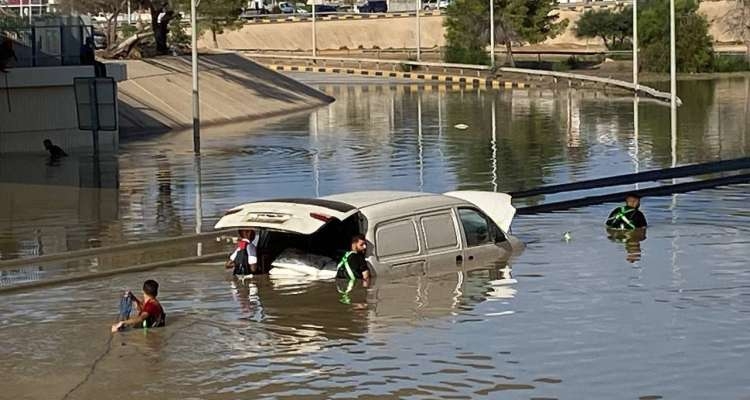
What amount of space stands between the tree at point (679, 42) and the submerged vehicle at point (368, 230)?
7431cm

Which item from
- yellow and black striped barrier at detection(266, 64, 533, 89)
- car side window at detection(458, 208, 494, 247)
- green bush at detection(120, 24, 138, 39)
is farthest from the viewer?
yellow and black striped barrier at detection(266, 64, 533, 89)

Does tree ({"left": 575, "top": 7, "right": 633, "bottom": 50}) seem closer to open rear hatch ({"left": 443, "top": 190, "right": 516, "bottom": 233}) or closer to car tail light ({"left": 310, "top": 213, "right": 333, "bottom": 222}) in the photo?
Answer: open rear hatch ({"left": 443, "top": 190, "right": 516, "bottom": 233})

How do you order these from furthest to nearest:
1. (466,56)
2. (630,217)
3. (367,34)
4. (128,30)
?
(367,34)
(466,56)
(128,30)
(630,217)

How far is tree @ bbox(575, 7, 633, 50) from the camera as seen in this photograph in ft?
376

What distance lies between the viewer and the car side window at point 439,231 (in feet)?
64.6

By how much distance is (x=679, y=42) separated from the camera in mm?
93875

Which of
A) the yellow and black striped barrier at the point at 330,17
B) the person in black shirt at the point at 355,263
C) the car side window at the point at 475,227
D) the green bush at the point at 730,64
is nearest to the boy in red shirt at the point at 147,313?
the person in black shirt at the point at 355,263

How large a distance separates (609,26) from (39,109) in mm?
78419

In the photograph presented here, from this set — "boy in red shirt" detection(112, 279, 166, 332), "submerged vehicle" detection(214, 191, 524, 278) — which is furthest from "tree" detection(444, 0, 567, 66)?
"boy in red shirt" detection(112, 279, 166, 332)

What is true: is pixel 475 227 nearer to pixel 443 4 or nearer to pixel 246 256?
pixel 246 256

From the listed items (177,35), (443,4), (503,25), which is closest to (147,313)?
(177,35)

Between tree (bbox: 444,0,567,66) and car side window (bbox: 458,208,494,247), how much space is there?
78.6 metres

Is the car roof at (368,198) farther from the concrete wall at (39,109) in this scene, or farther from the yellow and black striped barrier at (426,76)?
the yellow and black striped barrier at (426,76)

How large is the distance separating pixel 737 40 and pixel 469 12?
77.8 feet
